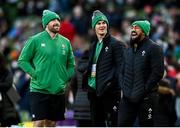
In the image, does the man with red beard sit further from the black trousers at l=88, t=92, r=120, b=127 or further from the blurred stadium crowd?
the blurred stadium crowd

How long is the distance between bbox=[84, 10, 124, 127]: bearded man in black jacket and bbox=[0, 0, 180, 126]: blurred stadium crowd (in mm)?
5818

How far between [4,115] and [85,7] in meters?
12.1

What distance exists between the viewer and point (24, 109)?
2128 cm

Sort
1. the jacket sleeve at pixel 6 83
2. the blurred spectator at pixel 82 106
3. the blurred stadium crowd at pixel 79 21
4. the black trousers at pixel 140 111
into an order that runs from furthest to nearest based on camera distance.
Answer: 1. the blurred stadium crowd at pixel 79 21
2. the jacket sleeve at pixel 6 83
3. the blurred spectator at pixel 82 106
4. the black trousers at pixel 140 111

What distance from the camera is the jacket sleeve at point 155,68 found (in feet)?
45.6

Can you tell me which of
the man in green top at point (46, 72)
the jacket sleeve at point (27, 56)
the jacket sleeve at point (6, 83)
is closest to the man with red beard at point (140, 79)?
the man in green top at point (46, 72)

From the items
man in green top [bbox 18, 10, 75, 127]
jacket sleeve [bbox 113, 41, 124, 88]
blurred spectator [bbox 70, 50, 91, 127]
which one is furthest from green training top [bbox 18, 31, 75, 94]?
blurred spectator [bbox 70, 50, 91, 127]

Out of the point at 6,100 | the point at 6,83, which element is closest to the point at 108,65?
the point at 6,83

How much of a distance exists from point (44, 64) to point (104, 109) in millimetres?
1356

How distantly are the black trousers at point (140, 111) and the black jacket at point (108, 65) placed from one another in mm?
519

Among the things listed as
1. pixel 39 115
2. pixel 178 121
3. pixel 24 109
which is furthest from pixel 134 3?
pixel 39 115

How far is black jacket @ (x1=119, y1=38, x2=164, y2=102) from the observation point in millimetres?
13922

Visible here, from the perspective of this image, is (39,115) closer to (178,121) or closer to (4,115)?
(4,115)

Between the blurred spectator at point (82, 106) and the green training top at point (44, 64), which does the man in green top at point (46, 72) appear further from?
the blurred spectator at point (82, 106)
